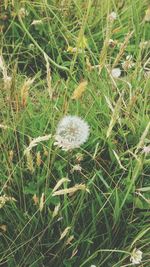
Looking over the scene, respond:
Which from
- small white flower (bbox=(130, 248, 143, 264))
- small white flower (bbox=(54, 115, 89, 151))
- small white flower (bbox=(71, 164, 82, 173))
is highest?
small white flower (bbox=(54, 115, 89, 151))

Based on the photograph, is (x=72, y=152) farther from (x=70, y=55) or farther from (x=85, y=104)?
(x=70, y=55)

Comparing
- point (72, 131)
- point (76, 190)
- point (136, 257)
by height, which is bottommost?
point (136, 257)

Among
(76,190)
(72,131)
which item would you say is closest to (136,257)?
(76,190)

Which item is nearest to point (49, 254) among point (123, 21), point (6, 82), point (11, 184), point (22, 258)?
point (22, 258)

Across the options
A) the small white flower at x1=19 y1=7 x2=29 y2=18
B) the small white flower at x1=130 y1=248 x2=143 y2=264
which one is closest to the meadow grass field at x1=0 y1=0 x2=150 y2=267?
the small white flower at x1=130 y1=248 x2=143 y2=264

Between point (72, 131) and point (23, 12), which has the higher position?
point (23, 12)

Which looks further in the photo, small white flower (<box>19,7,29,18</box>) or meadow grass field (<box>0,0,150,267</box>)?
small white flower (<box>19,7,29,18</box>)

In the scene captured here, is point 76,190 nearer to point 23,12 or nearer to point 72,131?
point 72,131

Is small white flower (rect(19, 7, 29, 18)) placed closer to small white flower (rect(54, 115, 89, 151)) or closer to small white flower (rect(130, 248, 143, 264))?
small white flower (rect(54, 115, 89, 151))

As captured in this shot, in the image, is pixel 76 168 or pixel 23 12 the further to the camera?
pixel 23 12
